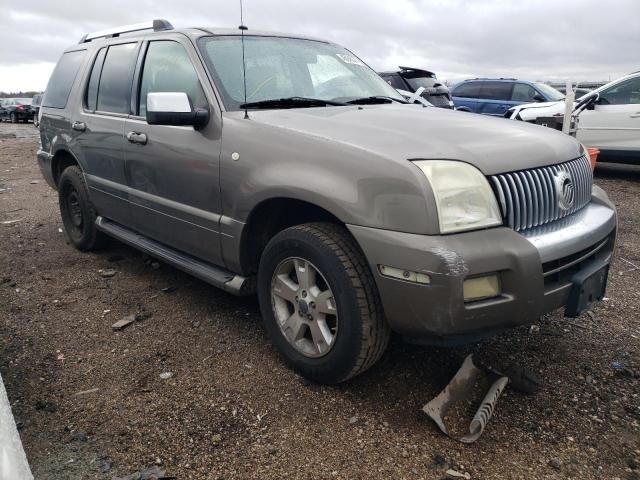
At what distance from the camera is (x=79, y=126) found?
171 inches

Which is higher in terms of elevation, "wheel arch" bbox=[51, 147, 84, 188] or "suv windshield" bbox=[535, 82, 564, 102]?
"suv windshield" bbox=[535, 82, 564, 102]

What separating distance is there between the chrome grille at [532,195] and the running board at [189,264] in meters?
1.44

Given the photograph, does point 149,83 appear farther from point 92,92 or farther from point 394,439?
point 394,439

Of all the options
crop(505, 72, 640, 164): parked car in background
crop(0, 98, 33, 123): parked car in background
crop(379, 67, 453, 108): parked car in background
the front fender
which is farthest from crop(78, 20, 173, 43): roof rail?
crop(0, 98, 33, 123): parked car in background

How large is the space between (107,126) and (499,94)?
392 inches

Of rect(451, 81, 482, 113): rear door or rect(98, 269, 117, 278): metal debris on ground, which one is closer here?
rect(98, 269, 117, 278): metal debris on ground

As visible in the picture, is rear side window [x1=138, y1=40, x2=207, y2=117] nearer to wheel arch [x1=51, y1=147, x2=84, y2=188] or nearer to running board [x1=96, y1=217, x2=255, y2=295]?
running board [x1=96, y1=217, x2=255, y2=295]

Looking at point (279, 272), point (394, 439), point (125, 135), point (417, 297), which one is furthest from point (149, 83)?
point (394, 439)

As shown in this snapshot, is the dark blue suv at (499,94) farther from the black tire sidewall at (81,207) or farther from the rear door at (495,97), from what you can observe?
the black tire sidewall at (81,207)

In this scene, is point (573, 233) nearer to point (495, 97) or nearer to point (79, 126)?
point (79, 126)

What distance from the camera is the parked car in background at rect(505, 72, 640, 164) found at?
818 cm

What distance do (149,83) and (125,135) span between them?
40 cm

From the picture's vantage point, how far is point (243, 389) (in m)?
2.69

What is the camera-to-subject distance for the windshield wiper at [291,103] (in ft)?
9.93
